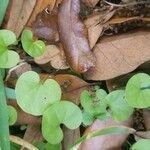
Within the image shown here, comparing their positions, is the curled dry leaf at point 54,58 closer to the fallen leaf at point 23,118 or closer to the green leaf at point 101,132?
the fallen leaf at point 23,118

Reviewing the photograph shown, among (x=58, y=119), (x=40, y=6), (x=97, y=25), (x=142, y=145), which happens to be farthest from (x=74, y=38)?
(x=142, y=145)

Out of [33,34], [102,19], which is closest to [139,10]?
[102,19]

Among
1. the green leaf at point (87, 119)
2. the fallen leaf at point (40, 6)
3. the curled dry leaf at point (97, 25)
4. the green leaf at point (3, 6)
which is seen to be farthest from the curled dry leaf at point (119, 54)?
the green leaf at point (3, 6)

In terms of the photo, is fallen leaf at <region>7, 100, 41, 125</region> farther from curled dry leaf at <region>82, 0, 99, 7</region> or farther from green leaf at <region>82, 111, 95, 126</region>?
curled dry leaf at <region>82, 0, 99, 7</region>

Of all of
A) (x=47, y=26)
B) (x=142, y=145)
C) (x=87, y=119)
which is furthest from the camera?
(x=47, y=26)

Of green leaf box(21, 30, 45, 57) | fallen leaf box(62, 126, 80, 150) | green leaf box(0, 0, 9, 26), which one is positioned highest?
green leaf box(0, 0, 9, 26)

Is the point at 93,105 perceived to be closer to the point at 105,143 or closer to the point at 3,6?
the point at 105,143

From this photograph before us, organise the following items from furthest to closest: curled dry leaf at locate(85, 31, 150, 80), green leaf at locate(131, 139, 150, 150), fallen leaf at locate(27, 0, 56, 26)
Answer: fallen leaf at locate(27, 0, 56, 26) → curled dry leaf at locate(85, 31, 150, 80) → green leaf at locate(131, 139, 150, 150)

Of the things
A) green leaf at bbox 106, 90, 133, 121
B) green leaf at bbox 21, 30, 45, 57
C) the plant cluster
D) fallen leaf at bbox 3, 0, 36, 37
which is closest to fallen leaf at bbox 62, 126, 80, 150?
the plant cluster
